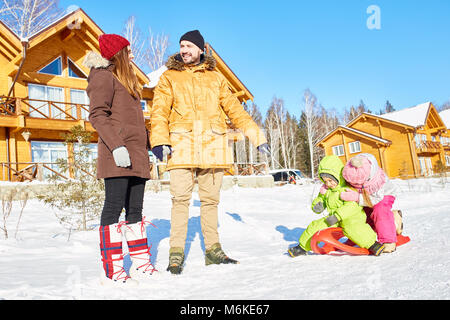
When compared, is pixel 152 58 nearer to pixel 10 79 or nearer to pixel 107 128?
pixel 10 79

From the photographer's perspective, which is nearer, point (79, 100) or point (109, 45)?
point (109, 45)

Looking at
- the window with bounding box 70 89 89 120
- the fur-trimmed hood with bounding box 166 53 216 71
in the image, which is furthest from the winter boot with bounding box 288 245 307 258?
the window with bounding box 70 89 89 120

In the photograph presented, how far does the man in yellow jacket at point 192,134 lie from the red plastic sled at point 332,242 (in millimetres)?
683

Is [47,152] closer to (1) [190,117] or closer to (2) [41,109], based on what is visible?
(2) [41,109]

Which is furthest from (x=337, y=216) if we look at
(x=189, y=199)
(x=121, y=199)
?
(x=121, y=199)

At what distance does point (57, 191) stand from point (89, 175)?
0.54 m

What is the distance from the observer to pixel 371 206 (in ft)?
8.15

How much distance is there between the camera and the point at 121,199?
2.17m

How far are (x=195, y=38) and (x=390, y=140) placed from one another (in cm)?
2721

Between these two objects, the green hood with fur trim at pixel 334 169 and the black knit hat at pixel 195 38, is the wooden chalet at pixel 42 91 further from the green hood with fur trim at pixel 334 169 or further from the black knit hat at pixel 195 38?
the green hood with fur trim at pixel 334 169

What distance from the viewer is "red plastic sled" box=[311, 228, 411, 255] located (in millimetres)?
2359

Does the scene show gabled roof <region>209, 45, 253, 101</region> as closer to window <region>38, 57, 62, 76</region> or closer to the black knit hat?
window <region>38, 57, 62, 76</region>

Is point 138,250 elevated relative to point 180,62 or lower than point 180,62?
lower
